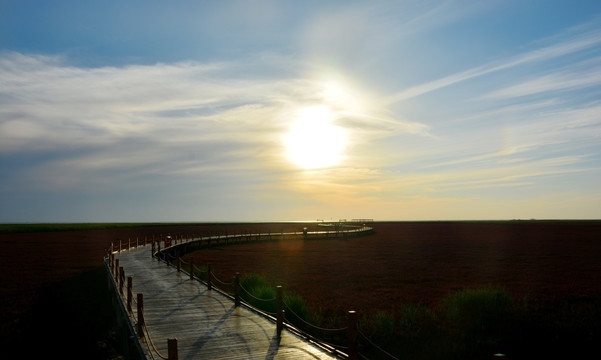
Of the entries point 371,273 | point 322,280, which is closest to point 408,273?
point 371,273

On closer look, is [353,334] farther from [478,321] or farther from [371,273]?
[371,273]

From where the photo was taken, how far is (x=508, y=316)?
17.1m

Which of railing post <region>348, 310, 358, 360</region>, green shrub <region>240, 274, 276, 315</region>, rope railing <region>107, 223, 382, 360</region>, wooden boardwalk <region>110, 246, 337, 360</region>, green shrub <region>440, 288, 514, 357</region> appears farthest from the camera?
green shrub <region>240, 274, 276, 315</region>

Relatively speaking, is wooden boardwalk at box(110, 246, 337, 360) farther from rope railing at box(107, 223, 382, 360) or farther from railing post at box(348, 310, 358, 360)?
railing post at box(348, 310, 358, 360)

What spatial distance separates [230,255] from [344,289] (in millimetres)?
20993

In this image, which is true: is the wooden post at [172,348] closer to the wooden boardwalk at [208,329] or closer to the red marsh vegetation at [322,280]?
the wooden boardwalk at [208,329]

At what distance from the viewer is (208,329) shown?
12188mm

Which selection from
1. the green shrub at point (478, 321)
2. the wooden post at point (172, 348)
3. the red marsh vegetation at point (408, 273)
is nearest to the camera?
the wooden post at point (172, 348)

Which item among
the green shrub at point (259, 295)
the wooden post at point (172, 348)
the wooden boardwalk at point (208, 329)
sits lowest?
the green shrub at point (259, 295)

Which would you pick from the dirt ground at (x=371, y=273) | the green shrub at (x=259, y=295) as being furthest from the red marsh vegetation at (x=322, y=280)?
the green shrub at (x=259, y=295)

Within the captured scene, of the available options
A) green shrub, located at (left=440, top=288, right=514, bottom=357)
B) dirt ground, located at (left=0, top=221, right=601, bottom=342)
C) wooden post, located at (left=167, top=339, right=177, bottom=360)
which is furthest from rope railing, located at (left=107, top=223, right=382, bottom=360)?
green shrub, located at (left=440, top=288, right=514, bottom=357)

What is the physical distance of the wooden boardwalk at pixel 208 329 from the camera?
1017 centimetres

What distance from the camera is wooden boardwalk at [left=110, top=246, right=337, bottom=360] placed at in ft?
33.4

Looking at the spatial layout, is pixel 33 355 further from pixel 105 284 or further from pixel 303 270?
pixel 303 270
